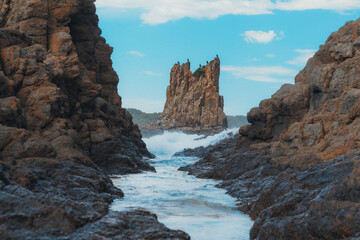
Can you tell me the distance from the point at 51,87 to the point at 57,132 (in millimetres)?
2561

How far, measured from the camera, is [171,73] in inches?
4424

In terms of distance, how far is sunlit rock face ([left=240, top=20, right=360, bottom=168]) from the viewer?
15.6m

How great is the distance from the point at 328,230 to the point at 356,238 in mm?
614

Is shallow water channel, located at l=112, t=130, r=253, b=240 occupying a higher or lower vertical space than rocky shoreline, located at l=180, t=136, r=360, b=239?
lower

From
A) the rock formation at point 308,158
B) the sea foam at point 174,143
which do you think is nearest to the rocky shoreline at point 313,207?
the rock formation at point 308,158

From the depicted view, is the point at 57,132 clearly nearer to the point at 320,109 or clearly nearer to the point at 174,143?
the point at 320,109

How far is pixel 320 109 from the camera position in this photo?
2123 cm

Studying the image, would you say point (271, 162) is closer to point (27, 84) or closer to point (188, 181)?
point (188, 181)

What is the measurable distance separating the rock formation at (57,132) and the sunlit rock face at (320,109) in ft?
29.2

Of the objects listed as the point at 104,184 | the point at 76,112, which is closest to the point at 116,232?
the point at 104,184

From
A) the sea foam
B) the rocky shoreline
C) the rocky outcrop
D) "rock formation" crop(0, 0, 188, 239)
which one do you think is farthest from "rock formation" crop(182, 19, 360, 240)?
the rocky outcrop

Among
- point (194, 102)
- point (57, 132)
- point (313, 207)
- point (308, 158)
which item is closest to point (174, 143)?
point (194, 102)

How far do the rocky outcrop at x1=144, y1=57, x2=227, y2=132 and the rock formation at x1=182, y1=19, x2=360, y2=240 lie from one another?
199ft

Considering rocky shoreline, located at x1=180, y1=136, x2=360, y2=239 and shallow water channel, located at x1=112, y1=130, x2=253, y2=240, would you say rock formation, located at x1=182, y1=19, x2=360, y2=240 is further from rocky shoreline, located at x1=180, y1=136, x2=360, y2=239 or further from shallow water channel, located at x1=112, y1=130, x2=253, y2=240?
shallow water channel, located at x1=112, y1=130, x2=253, y2=240
